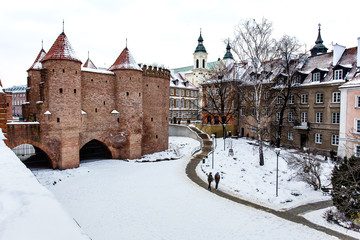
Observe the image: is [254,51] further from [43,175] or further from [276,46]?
[43,175]

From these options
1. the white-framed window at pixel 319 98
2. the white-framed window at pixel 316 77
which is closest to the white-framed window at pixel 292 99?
the white-framed window at pixel 319 98

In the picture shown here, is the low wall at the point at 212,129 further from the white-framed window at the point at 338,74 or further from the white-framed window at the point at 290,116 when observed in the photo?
the white-framed window at the point at 338,74

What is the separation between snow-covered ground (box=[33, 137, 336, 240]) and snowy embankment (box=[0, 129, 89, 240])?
32.0 ft

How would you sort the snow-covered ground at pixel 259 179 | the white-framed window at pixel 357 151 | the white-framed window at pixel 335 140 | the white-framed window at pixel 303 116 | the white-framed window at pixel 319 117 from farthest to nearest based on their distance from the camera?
1. the white-framed window at pixel 303 116
2. the white-framed window at pixel 319 117
3. the white-framed window at pixel 335 140
4. the white-framed window at pixel 357 151
5. the snow-covered ground at pixel 259 179

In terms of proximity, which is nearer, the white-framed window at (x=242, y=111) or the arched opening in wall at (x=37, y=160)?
the arched opening in wall at (x=37, y=160)

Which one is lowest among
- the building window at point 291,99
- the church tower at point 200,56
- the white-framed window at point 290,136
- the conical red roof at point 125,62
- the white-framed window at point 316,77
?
the white-framed window at point 290,136

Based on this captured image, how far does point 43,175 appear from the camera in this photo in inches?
813

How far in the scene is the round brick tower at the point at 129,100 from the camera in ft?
87.3

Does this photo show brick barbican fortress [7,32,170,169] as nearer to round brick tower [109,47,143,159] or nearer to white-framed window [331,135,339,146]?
round brick tower [109,47,143,159]

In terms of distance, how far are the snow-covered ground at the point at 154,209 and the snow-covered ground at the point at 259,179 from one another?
6.94 ft

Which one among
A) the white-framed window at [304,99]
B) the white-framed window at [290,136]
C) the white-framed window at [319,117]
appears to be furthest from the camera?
the white-framed window at [290,136]

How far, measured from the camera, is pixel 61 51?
22391mm

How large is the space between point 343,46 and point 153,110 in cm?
2290

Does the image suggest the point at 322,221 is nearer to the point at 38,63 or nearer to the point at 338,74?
the point at 338,74
